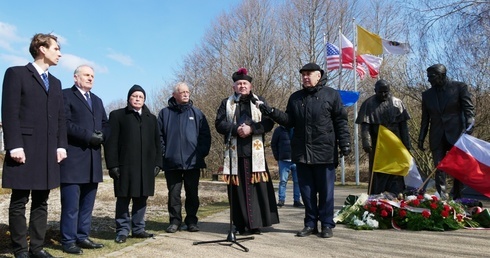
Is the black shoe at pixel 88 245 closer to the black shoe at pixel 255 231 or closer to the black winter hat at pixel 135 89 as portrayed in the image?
the black winter hat at pixel 135 89

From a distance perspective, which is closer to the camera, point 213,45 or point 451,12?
point 451,12

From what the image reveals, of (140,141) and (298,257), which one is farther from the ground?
(140,141)

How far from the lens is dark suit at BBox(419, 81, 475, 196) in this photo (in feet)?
22.3

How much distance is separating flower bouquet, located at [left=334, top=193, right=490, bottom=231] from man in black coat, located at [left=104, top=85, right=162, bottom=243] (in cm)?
291

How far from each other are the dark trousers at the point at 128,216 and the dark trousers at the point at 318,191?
2.05 meters

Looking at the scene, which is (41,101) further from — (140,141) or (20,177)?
(140,141)

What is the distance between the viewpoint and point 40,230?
4262 mm

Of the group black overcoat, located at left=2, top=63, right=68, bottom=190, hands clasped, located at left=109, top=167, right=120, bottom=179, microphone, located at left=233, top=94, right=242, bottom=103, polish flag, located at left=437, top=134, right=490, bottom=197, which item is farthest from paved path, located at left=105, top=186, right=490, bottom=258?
microphone, located at left=233, top=94, right=242, bottom=103

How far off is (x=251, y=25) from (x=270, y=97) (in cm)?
623

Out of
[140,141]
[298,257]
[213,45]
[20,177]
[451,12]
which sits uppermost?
[213,45]

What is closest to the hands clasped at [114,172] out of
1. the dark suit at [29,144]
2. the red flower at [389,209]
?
the dark suit at [29,144]

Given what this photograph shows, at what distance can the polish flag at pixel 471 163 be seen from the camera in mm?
6113

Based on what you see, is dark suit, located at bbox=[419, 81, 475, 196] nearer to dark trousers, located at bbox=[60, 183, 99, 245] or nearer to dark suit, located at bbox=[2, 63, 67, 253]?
dark trousers, located at bbox=[60, 183, 99, 245]

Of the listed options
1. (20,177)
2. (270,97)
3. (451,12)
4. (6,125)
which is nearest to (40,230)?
(20,177)
